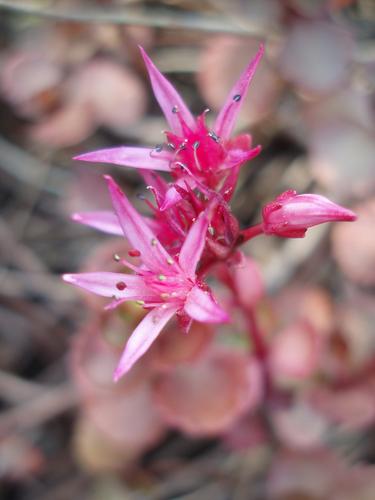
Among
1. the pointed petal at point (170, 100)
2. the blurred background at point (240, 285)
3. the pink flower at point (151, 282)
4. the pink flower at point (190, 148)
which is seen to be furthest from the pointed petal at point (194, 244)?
the blurred background at point (240, 285)

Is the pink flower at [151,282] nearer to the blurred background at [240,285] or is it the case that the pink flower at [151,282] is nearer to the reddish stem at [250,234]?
the reddish stem at [250,234]

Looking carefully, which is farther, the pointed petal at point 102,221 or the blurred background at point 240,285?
the blurred background at point 240,285

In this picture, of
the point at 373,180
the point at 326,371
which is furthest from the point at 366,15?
the point at 326,371

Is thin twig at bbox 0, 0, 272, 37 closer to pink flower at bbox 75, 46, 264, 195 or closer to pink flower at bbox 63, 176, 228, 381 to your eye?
pink flower at bbox 75, 46, 264, 195

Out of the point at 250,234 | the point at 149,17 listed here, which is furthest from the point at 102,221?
the point at 149,17

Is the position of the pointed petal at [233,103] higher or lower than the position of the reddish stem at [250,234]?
higher

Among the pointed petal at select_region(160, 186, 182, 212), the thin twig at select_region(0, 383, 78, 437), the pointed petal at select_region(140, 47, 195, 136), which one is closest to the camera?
the pointed petal at select_region(160, 186, 182, 212)

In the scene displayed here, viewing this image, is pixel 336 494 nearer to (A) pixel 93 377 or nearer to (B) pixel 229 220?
(A) pixel 93 377

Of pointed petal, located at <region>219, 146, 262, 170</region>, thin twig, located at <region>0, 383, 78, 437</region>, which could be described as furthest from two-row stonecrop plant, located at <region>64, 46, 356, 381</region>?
thin twig, located at <region>0, 383, 78, 437</region>
